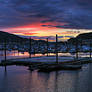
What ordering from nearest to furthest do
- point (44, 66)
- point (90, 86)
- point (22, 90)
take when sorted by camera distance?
1. point (22, 90)
2. point (90, 86)
3. point (44, 66)

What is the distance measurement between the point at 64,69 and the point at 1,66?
17783 millimetres

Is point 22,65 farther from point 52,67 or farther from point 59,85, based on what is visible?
point 59,85

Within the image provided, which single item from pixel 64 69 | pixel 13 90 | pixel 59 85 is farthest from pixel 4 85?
pixel 64 69

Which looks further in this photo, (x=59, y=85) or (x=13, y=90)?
(x=59, y=85)

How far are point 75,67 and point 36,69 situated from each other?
9414mm

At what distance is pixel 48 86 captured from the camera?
23.3 m

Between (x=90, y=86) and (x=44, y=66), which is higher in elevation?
(x=44, y=66)

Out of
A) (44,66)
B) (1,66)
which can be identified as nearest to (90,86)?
(44,66)

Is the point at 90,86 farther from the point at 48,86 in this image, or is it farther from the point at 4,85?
the point at 4,85

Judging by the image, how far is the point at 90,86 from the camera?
2316 cm

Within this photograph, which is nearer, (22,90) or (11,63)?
(22,90)

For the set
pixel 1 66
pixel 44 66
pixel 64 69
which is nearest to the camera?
pixel 44 66

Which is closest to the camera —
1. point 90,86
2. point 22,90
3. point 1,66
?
point 22,90

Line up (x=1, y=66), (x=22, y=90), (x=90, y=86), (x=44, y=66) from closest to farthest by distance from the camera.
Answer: (x=22, y=90) → (x=90, y=86) → (x=44, y=66) → (x=1, y=66)
